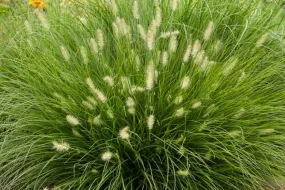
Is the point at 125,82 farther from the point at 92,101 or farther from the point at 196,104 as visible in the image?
the point at 196,104

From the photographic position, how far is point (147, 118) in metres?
2.62

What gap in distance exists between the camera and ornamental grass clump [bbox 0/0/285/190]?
271 centimetres

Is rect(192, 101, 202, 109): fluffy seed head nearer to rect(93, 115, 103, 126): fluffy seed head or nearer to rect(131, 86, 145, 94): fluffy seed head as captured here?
rect(131, 86, 145, 94): fluffy seed head

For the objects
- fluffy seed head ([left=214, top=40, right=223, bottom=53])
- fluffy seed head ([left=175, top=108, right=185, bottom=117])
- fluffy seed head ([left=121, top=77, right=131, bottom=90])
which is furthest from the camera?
fluffy seed head ([left=214, top=40, right=223, bottom=53])

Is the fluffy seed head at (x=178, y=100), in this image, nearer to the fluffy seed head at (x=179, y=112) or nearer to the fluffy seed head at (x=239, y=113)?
the fluffy seed head at (x=179, y=112)

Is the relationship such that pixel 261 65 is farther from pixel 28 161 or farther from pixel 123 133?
pixel 28 161

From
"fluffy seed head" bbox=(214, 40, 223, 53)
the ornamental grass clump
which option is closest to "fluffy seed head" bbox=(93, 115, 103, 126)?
the ornamental grass clump

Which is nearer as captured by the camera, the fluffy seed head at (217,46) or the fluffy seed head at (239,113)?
the fluffy seed head at (239,113)

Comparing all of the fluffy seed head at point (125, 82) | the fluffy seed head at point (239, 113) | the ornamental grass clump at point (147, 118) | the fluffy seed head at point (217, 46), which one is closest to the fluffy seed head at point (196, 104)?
the ornamental grass clump at point (147, 118)

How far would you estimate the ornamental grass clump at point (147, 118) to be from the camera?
271 cm

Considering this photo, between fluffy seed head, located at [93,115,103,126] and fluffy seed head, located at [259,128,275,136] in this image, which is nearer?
fluffy seed head, located at [93,115,103,126]

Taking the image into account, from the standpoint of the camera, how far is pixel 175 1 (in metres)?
2.82

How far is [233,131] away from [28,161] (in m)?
1.49

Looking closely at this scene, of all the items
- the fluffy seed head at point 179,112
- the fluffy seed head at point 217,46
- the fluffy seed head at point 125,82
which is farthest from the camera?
the fluffy seed head at point 217,46
